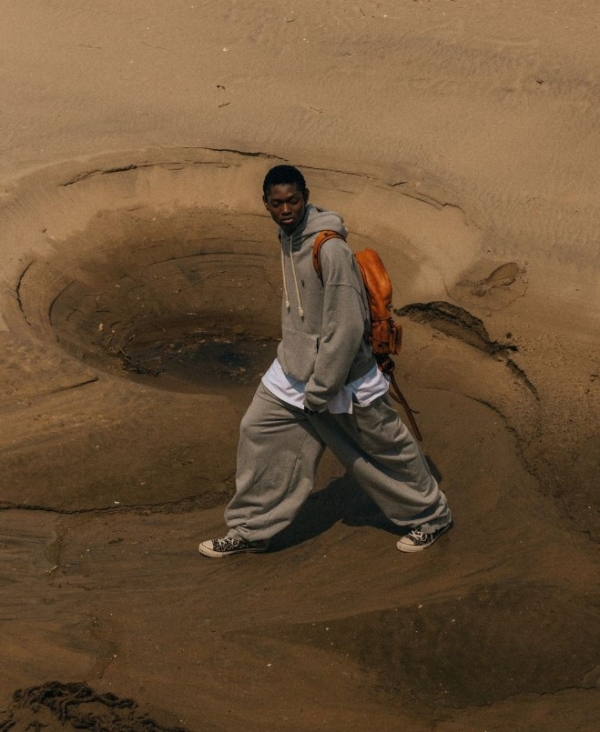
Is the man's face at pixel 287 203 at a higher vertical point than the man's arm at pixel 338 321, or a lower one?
higher

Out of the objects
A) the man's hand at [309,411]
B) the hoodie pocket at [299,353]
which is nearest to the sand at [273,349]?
the man's hand at [309,411]

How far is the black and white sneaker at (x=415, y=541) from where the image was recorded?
4.71 metres

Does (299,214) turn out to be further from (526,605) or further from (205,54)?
(205,54)

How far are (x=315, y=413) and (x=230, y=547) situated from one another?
2.74 ft

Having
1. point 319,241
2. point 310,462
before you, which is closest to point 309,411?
point 310,462

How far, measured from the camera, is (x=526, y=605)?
4.48 metres

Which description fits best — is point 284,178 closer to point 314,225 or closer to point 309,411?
point 314,225

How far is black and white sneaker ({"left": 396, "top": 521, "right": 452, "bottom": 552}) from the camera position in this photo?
4711mm

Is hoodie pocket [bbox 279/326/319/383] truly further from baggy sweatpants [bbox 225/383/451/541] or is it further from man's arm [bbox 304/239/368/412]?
baggy sweatpants [bbox 225/383/451/541]

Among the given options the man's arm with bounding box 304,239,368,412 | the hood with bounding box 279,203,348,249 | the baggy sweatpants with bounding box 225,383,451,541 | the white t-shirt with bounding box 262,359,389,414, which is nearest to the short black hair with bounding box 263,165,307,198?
the hood with bounding box 279,203,348,249

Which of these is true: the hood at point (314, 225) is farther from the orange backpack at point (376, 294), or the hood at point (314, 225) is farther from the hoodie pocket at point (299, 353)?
the hoodie pocket at point (299, 353)

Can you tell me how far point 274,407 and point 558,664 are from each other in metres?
1.50

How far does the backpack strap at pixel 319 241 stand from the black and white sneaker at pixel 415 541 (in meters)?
1.39

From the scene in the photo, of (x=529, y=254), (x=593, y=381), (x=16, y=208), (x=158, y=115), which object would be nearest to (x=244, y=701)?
(x=593, y=381)
